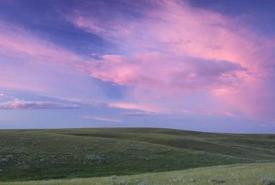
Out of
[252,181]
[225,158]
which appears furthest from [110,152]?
[252,181]

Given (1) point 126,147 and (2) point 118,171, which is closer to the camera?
(2) point 118,171

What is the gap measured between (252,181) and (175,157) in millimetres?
29564

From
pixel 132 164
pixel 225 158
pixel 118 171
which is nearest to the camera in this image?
pixel 118 171

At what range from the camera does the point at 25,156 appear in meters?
48.7

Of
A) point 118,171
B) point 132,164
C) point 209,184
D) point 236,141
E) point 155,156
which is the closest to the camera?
point 209,184

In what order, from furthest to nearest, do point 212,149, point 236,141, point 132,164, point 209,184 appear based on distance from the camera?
1. point 236,141
2. point 212,149
3. point 132,164
4. point 209,184

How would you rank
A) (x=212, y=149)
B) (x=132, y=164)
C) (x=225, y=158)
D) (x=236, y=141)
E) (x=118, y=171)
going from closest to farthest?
(x=118, y=171), (x=132, y=164), (x=225, y=158), (x=212, y=149), (x=236, y=141)

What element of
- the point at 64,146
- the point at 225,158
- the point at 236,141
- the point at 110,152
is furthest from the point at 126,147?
the point at 236,141

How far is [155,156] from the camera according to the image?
54.7m

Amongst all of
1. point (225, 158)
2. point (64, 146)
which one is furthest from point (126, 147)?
point (225, 158)

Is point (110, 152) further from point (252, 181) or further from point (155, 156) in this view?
point (252, 181)

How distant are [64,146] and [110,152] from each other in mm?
7758

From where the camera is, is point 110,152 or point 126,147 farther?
point 126,147

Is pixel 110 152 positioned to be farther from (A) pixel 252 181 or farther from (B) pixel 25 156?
(A) pixel 252 181
